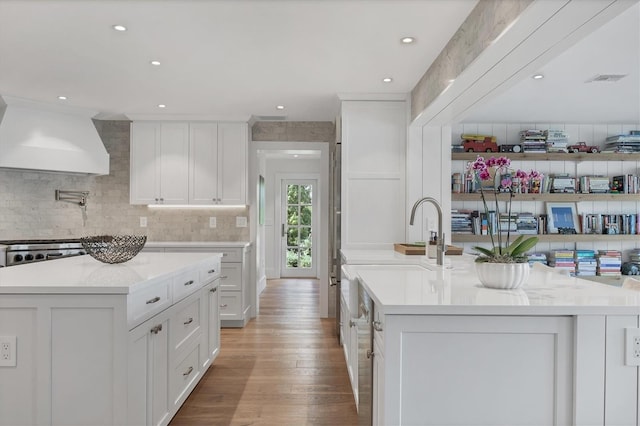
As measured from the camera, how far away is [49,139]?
4.17m

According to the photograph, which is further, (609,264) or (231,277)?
(609,264)

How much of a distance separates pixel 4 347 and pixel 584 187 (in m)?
5.66

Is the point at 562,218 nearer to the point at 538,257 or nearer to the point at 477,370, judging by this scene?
the point at 538,257

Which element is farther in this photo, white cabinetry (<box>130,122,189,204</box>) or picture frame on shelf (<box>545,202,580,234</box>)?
picture frame on shelf (<box>545,202,580,234</box>)

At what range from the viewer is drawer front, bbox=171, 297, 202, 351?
2.30 metres

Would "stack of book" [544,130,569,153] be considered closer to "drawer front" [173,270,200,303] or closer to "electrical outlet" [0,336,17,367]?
"drawer front" [173,270,200,303]

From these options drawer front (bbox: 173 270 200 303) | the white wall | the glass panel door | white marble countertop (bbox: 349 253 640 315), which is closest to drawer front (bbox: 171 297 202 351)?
drawer front (bbox: 173 270 200 303)

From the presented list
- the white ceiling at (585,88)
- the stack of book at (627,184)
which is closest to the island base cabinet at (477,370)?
the white ceiling at (585,88)

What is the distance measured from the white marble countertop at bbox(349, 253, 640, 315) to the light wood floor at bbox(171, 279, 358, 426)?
113 cm

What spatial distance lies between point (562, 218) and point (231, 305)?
13.4 ft

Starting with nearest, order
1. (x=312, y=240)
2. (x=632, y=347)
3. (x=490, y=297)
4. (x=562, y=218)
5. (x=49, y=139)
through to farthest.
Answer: (x=632, y=347) < (x=490, y=297) < (x=49, y=139) < (x=562, y=218) < (x=312, y=240)

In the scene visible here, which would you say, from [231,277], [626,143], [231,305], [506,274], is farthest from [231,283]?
[626,143]

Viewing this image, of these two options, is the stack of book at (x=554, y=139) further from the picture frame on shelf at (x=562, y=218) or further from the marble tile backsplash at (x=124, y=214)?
the marble tile backsplash at (x=124, y=214)

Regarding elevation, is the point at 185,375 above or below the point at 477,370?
below
